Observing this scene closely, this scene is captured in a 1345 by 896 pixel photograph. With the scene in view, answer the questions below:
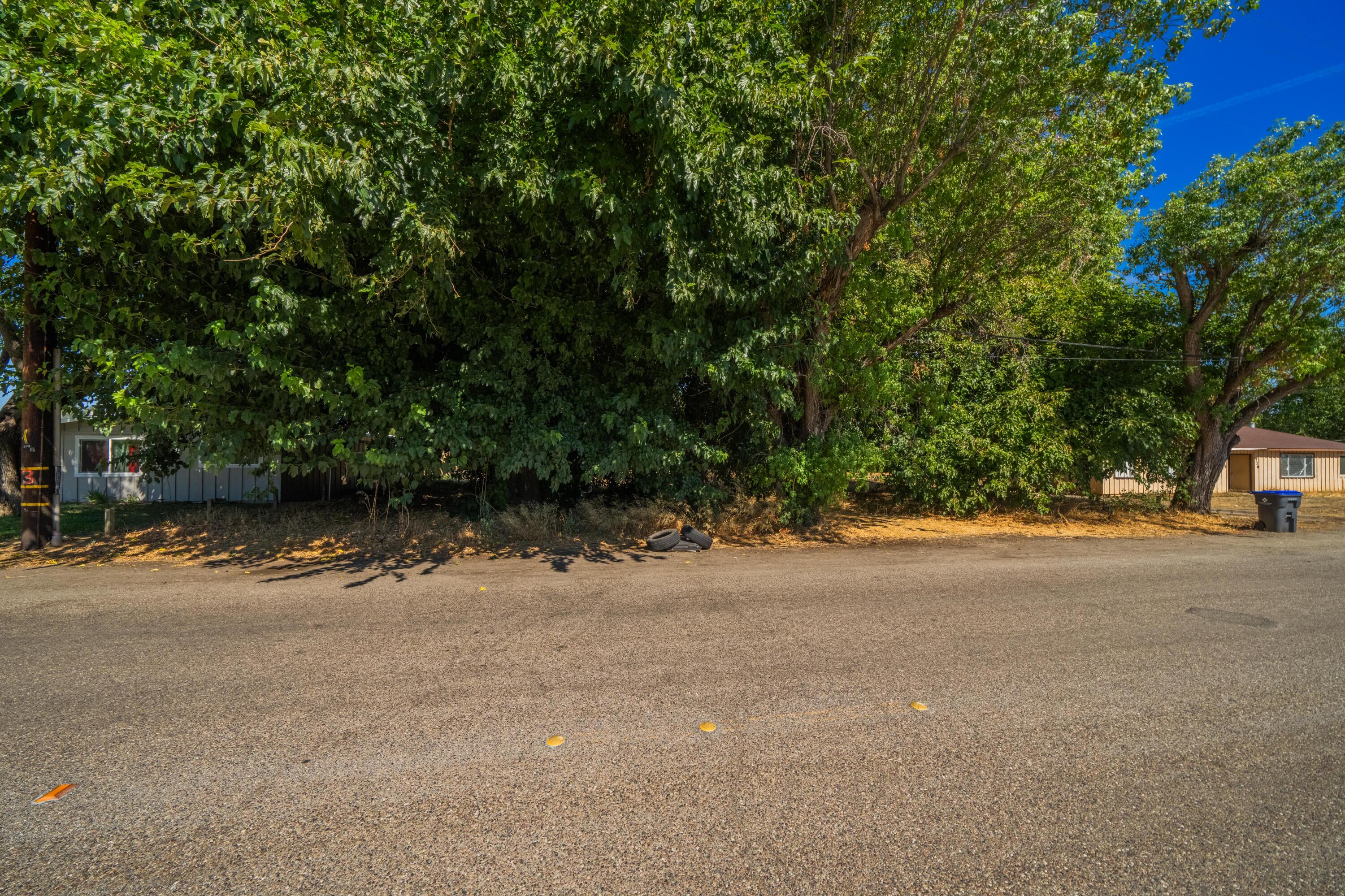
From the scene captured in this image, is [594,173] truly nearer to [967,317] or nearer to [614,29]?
[614,29]

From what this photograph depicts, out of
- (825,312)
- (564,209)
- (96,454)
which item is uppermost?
(564,209)

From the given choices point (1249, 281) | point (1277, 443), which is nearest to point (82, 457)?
point (1249, 281)

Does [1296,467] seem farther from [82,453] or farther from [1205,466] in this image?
[82,453]

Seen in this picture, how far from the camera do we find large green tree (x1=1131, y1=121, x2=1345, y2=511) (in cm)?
1195

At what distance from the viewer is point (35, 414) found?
8.59 meters

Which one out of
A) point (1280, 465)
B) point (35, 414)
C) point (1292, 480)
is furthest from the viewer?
point (1292, 480)

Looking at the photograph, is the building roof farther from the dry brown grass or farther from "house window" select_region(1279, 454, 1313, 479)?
the dry brown grass

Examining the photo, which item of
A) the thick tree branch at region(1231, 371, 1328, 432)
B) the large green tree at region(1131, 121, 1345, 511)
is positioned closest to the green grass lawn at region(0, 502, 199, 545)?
the large green tree at region(1131, 121, 1345, 511)

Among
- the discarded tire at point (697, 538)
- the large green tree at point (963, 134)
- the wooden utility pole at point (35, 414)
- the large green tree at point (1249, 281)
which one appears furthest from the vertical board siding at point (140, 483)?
the large green tree at point (1249, 281)

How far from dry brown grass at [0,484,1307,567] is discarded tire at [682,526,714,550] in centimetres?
64

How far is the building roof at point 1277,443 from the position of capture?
26969 mm

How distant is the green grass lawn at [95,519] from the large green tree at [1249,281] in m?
20.7

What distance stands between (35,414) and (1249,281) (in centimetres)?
2147

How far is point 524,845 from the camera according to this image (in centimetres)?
235
